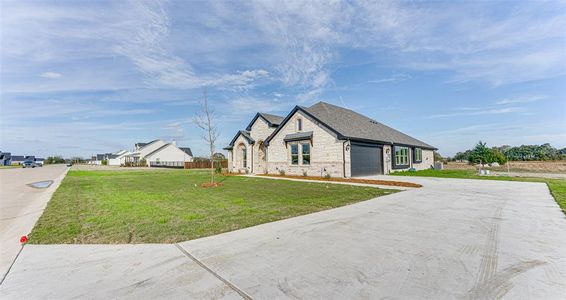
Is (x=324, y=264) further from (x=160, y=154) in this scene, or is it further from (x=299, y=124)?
(x=160, y=154)

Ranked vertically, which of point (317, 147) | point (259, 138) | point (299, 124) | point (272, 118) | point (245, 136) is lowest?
point (317, 147)

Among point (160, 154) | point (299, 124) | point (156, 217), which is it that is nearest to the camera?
point (156, 217)

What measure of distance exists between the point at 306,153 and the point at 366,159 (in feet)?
16.0

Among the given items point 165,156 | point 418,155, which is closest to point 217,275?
point 418,155

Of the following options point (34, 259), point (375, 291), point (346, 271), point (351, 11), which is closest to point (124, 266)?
point (34, 259)

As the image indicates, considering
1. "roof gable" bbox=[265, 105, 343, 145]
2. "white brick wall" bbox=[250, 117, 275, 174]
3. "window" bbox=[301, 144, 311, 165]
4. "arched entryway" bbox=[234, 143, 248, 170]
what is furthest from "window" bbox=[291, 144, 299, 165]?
"arched entryway" bbox=[234, 143, 248, 170]

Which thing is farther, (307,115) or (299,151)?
(299,151)

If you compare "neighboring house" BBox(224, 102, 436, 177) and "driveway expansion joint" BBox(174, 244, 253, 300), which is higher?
"neighboring house" BBox(224, 102, 436, 177)

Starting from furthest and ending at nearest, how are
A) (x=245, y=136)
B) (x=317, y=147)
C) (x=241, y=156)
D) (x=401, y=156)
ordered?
(x=241, y=156) → (x=245, y=136) → (x=401, y=156) → (x=317, y=147)

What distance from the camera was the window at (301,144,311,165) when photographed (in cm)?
2017

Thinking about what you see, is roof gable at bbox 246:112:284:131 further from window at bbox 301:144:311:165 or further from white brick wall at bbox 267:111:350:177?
window at bbox 301:144:311:165

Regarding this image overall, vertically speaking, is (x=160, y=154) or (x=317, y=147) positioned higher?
(x=160, y=154)

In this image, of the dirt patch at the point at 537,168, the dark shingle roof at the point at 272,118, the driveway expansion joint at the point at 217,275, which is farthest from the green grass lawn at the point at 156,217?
the dirt patch at the point at 537,168

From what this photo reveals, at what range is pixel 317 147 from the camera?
765 inches
